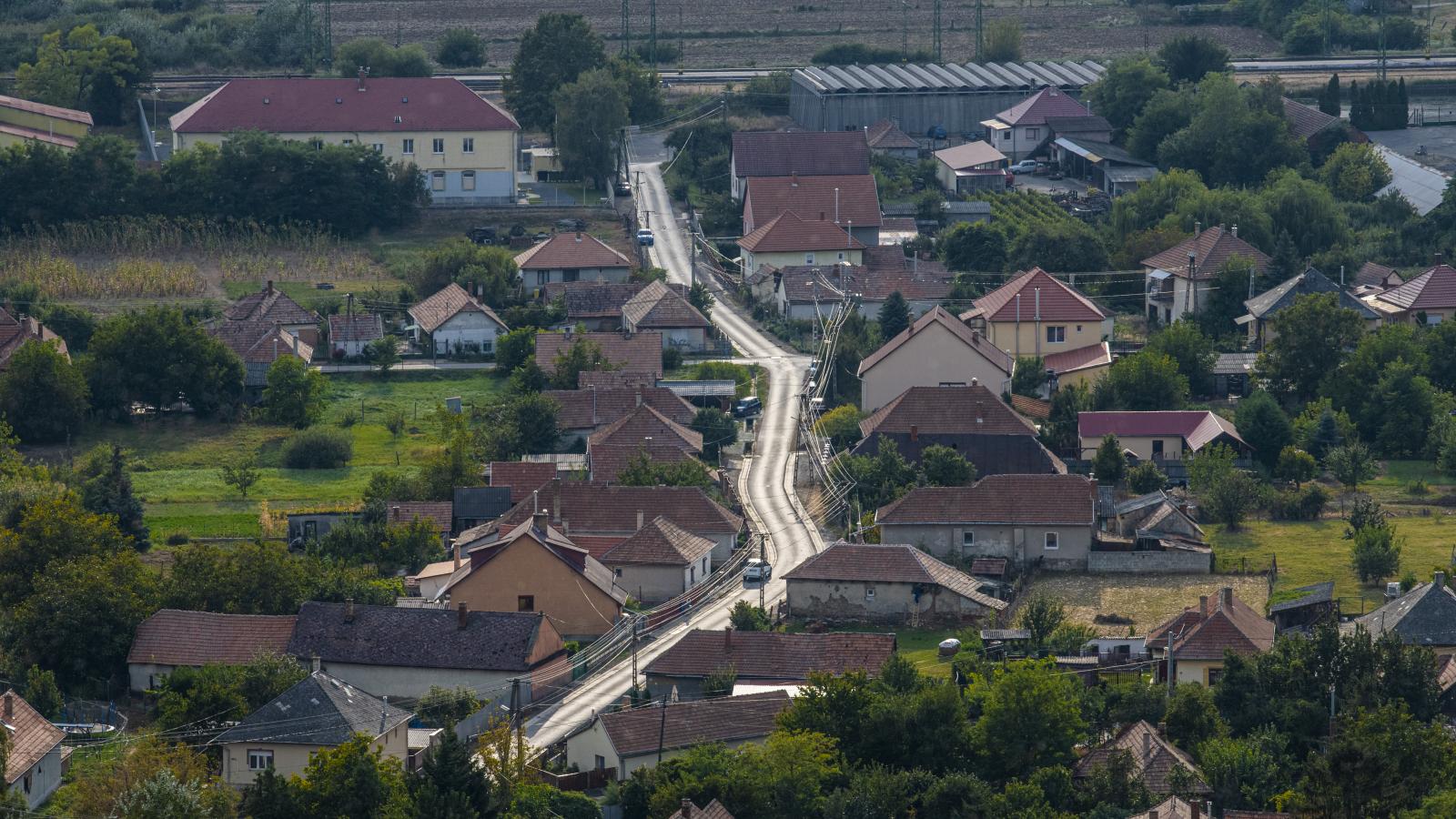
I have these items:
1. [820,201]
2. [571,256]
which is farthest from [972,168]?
[571,256]

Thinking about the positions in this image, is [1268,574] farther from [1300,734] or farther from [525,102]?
[525,102]

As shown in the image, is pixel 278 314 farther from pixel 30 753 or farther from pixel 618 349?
pixel 30 753

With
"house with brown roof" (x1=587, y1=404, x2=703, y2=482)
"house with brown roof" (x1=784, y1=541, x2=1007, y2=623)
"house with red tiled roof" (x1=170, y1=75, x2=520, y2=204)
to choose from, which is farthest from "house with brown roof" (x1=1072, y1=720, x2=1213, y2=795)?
"house with red tiled roof" (x1=170, y1=75, x2=520, y2=204)

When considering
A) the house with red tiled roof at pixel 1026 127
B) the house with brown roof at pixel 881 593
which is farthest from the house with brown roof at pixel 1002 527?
the house with red tiled roof at pixel 1026 127

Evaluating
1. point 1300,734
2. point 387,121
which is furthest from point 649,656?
point 387,121

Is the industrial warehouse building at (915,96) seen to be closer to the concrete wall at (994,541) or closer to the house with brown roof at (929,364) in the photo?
the house with brown roof at (929,364)

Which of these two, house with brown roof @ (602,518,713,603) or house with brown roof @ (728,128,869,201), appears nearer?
house with brown roof @ (602,518,713,603)

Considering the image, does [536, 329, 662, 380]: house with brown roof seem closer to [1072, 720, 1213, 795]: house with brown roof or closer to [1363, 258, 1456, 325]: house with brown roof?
[1363, 258, 1456, 325]: house with brown roof
